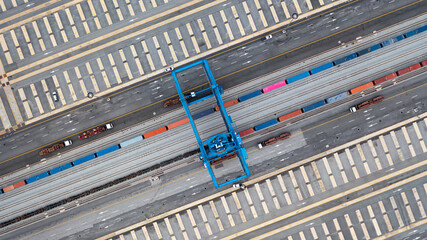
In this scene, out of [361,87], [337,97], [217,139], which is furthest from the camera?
[361,87]

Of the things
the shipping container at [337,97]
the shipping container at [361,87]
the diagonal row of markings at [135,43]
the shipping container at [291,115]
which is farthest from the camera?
the diagonal row of markings at [135,43]

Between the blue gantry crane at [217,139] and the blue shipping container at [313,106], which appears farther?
the blue shipping container at [313,106]

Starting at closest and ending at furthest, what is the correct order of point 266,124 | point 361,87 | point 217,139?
point 217,139, point 361,87, point 266,124

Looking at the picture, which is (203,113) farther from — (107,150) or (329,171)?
(329,171)

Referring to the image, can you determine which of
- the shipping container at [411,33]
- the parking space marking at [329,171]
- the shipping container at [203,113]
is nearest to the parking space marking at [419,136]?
the shipping container at [411,33]

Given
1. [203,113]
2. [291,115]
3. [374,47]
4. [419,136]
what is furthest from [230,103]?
[419,136]

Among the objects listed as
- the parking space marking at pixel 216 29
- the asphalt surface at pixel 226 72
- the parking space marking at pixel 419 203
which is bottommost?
the parking space marking at pixel 419 203

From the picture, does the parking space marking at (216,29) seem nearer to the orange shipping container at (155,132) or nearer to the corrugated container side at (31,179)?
the orange shipping container at (155,132)

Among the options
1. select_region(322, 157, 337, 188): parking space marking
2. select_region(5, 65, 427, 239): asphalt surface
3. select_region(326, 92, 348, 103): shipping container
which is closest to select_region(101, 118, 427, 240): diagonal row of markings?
select_region(322, 157, 337, 188): parking space marking
